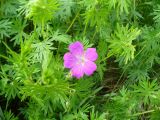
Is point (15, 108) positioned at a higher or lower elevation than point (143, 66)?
lower

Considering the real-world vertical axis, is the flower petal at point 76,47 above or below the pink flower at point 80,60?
above

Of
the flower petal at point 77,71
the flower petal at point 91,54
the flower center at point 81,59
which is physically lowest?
the flower petal at point 77,71

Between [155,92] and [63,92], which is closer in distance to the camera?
[63,92]

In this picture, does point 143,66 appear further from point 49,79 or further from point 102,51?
point 49,79

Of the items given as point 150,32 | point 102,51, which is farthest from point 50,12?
point 150,32
